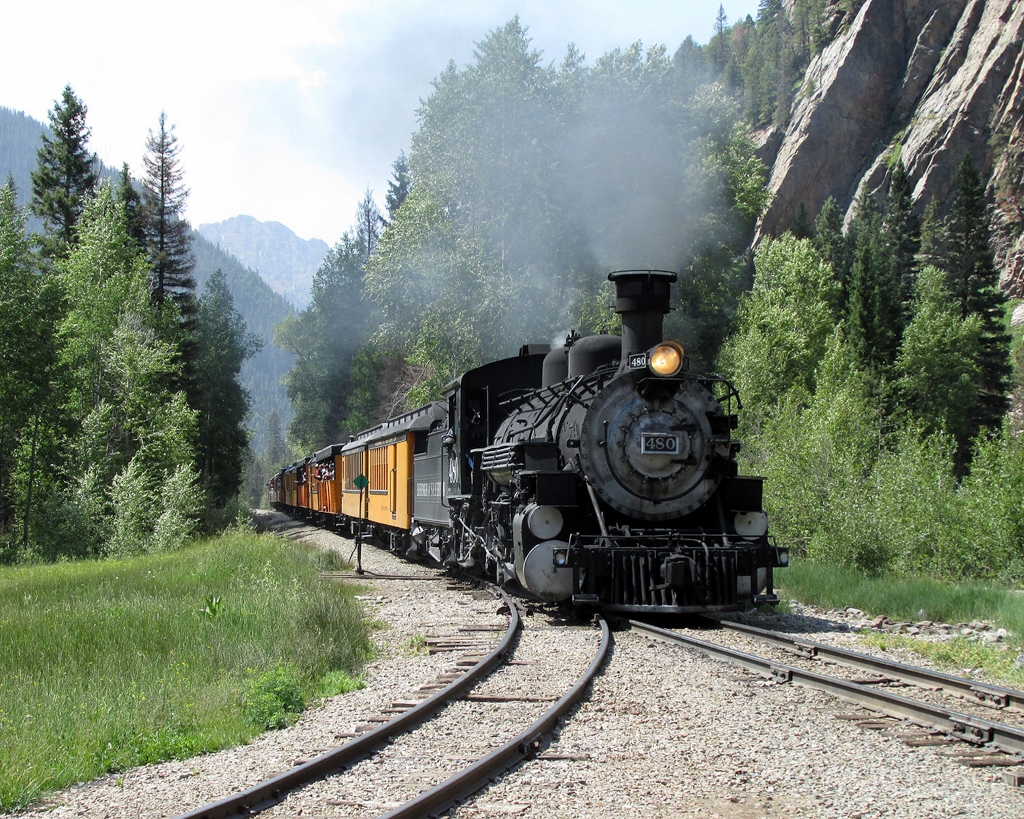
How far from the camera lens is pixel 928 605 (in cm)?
1053

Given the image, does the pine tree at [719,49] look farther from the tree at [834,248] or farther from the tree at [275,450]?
the tree at [275,450]

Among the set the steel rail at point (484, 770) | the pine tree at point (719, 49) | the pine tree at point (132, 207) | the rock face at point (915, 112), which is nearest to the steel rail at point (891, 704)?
the steel rail at point (484, 770)

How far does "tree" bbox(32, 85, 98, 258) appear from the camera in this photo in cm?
3394

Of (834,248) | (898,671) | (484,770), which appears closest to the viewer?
(484,770)

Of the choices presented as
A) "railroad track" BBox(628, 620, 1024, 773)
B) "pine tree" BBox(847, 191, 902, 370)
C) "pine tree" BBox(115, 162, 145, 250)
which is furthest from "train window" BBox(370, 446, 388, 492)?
"pine tree" BBox(847, 191, 902, 370)

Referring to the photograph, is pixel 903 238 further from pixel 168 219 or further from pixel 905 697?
pixel 905 697

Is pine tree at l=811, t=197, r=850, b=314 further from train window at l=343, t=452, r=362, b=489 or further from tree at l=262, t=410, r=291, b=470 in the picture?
tree at l=262, t=410, r=291, b=470

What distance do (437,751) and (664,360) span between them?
5229 millimetres

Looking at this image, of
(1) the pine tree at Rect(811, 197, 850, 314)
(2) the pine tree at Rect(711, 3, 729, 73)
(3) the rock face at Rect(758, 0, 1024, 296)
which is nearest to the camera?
(1) the pine tree at Rect(811, 197, 850, 314)

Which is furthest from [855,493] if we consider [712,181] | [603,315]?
[712,181]

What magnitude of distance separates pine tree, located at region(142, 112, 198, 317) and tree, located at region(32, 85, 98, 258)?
3.29 metres

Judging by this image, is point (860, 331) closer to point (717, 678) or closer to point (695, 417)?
point (695, 417)

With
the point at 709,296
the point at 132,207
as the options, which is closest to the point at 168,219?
the point at 132,207

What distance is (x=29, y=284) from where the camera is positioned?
23.0 metres
